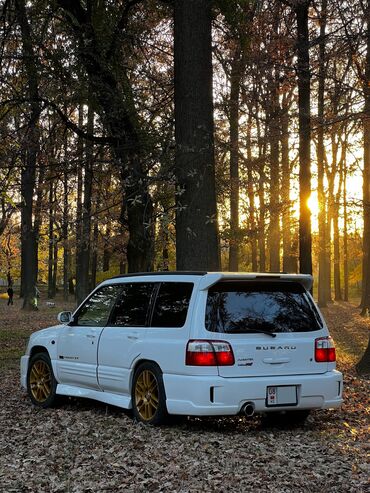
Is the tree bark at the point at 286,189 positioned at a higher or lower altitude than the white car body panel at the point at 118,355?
higher

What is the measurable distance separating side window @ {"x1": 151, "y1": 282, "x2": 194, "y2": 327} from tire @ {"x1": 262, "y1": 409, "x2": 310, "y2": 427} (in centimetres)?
161

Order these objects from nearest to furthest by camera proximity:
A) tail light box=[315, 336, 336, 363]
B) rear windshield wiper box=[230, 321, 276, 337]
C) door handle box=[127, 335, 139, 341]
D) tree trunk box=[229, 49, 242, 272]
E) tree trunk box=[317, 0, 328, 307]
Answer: rear windshield wiper box=[230, 321, 276, 337], tail light box=[315, 336, 336, 363], door handle box=[127, 335, 139, 341], tree trunk box=[317, 0, 328, 307], tree trunk box=[229, 49, 242, 272]

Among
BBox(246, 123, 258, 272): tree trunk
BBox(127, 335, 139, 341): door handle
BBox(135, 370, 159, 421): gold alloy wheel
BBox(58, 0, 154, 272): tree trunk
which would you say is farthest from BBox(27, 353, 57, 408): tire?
BBox(246, 123, 258, 272): tree trunk

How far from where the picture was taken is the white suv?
714 cm

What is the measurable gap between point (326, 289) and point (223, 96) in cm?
2342

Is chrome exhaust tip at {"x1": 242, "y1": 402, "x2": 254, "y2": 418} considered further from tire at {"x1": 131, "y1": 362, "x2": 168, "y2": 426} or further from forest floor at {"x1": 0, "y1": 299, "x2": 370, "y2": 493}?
tire at {"x1": 131, "y1": 362, "x2": 168, "y2": 426}

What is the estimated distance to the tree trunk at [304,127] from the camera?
16.2 metres

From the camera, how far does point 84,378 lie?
29.0 ft

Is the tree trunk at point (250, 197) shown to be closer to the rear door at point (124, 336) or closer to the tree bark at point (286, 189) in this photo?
the tree bark at point (286, 189)

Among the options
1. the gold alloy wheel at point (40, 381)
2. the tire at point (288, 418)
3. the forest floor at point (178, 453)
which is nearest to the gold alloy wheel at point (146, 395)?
the forest floor at point (178, 453)

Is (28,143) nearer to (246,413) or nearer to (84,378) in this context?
(84,378)

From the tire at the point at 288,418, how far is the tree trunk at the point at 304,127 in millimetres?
8895

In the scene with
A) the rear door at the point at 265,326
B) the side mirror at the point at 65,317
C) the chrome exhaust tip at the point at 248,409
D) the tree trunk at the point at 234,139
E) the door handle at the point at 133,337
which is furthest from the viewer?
the tree trunk at the point at 234,139

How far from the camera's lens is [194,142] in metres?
11.2
